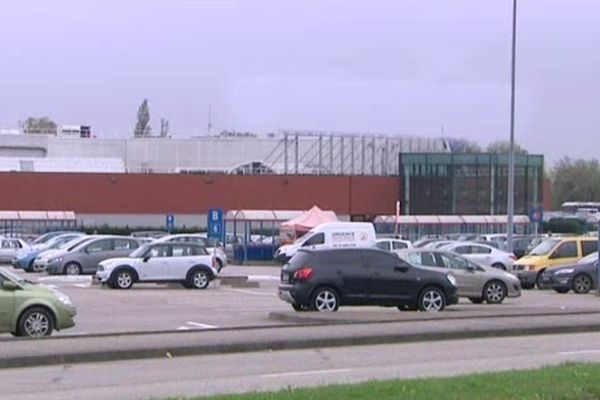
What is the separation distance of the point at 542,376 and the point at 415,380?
1440 millimetres

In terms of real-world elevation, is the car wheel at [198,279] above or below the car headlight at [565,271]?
below

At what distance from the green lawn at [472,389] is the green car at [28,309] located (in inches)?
360

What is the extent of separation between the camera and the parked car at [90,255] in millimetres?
43312

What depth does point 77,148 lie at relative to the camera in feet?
399

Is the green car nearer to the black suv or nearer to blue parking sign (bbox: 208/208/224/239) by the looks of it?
the black suv

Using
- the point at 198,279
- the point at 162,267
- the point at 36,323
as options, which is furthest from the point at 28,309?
the point at 198,279

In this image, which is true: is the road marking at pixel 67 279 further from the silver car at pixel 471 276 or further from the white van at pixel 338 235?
the silver car at pixel 471 276

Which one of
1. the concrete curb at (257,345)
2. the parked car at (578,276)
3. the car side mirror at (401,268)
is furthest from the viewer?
the parked car at (578,276)

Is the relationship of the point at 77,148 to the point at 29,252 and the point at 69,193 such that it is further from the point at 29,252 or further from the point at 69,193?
the point at 29,252

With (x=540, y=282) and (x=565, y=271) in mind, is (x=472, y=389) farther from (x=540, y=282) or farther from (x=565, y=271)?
(x=540, y=282)

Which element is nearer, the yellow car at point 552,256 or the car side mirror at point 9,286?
the car side mirror at point 9,286

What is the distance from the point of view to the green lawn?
11.6 meters

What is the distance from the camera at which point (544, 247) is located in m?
41.3

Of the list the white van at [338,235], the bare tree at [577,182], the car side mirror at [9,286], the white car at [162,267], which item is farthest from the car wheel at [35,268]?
the bare tree at [577,182]
